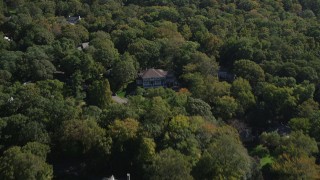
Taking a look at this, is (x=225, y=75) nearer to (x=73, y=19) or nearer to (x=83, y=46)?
(x=83, y=46)

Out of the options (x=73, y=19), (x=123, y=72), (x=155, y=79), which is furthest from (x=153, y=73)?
(x=73, y=19)

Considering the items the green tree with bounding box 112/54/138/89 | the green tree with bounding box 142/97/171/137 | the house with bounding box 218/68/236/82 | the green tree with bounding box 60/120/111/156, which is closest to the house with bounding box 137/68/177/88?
the green tree with bounding box 112/54/138/89

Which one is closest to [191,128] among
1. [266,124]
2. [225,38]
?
[266,124]

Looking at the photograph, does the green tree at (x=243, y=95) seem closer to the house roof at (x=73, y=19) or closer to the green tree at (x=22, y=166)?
the green tree at (x=22, y=166)

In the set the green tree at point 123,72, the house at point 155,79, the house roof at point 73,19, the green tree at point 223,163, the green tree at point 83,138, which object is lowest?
the house roof at point 73,19

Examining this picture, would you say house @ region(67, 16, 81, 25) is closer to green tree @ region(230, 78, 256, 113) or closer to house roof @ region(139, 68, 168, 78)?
house roof @ region(139, 68, 168, 78)

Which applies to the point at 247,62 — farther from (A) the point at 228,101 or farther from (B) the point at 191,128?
(B) the point at 191,128

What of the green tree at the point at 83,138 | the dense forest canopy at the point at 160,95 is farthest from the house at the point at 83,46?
the green tree at the point at 83,138
